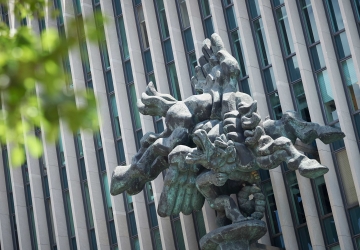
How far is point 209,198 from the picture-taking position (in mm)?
21531

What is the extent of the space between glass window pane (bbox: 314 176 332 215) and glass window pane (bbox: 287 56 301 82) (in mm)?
3120

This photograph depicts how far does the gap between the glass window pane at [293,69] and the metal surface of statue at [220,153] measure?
4.18 meters

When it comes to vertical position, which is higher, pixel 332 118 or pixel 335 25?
pixel 335 25

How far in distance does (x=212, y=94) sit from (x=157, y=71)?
24.4 feet

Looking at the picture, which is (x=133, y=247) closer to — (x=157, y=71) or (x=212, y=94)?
(x=157, y=71)

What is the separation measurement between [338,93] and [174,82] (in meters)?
6.33

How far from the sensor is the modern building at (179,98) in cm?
2522

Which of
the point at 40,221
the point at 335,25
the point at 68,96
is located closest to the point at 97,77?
the point at 40,221

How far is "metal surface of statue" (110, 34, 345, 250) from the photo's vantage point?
67.6ft

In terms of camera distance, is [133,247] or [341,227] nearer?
[341,227]

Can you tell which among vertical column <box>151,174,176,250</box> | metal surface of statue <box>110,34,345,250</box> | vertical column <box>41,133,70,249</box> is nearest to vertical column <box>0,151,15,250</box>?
vertical column <box>41,133,70,249</box>

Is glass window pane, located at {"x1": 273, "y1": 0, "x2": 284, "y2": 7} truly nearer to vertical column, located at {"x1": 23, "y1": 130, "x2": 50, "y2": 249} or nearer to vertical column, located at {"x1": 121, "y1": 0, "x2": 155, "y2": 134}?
vertical column, located at {"x1": 121, "y1": 0, "x2": 155, "y2": 134}

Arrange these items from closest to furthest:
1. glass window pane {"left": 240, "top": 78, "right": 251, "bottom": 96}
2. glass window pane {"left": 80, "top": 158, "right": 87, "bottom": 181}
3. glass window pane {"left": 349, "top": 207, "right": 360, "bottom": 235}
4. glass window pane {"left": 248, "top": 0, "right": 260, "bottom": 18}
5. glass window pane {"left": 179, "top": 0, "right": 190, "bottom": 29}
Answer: glass window pane {"left": 349, "top": 207, "right": 360, "bottom": 235}
glass window pane {"left": 240, "top": 78, "right": 251, "bottom": 96}
glass window pane {"left": 248, "top": 0, "right": 260, "bottom": 18}
glass window pane {"left": 179, "top": 0, "right": 190, "bottom": 29}
glass window pane {"left": 80, "top": 158, "right": 87, "bottom": 181}

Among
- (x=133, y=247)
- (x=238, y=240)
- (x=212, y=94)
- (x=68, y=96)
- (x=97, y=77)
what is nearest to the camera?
(x=68, y=96)
